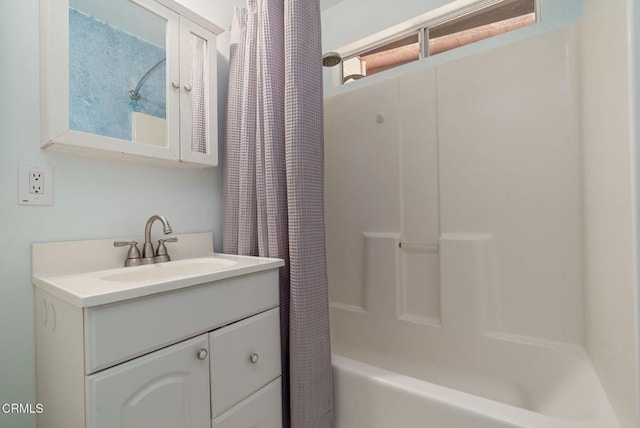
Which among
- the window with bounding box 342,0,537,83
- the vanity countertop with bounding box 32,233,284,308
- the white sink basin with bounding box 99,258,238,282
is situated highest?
the window with bounding box 342,0,537,83

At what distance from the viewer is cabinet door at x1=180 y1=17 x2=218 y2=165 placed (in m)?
1.17

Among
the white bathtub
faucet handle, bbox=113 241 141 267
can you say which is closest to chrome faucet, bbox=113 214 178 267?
faucet handle, bbox=113 241 141 267

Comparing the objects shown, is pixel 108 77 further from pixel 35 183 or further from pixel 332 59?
pixel 332 59

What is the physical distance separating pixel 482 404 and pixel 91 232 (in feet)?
4.42

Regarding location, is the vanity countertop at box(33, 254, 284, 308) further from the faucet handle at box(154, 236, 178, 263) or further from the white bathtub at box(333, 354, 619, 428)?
the white bathtub at box(333, 354, 619, 428)

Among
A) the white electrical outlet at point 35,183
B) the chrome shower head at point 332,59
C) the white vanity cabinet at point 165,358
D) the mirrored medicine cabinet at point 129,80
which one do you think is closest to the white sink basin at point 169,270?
the white vanity cabinet at point 165,358

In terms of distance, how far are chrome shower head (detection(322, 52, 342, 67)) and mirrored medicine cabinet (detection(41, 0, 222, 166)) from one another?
0.75 metres

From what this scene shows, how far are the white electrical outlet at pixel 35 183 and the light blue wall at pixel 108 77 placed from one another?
0.16 meters

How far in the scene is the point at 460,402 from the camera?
0.84 meters

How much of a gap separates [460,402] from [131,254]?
1.17 meters

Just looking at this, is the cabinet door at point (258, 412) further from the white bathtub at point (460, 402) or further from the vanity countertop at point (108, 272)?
the vanity countertop at point (108, 272)

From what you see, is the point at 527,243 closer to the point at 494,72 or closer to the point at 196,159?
the point at 494,72

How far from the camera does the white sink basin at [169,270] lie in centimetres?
90

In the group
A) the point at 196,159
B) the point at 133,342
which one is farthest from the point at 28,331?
the point at 196,159
